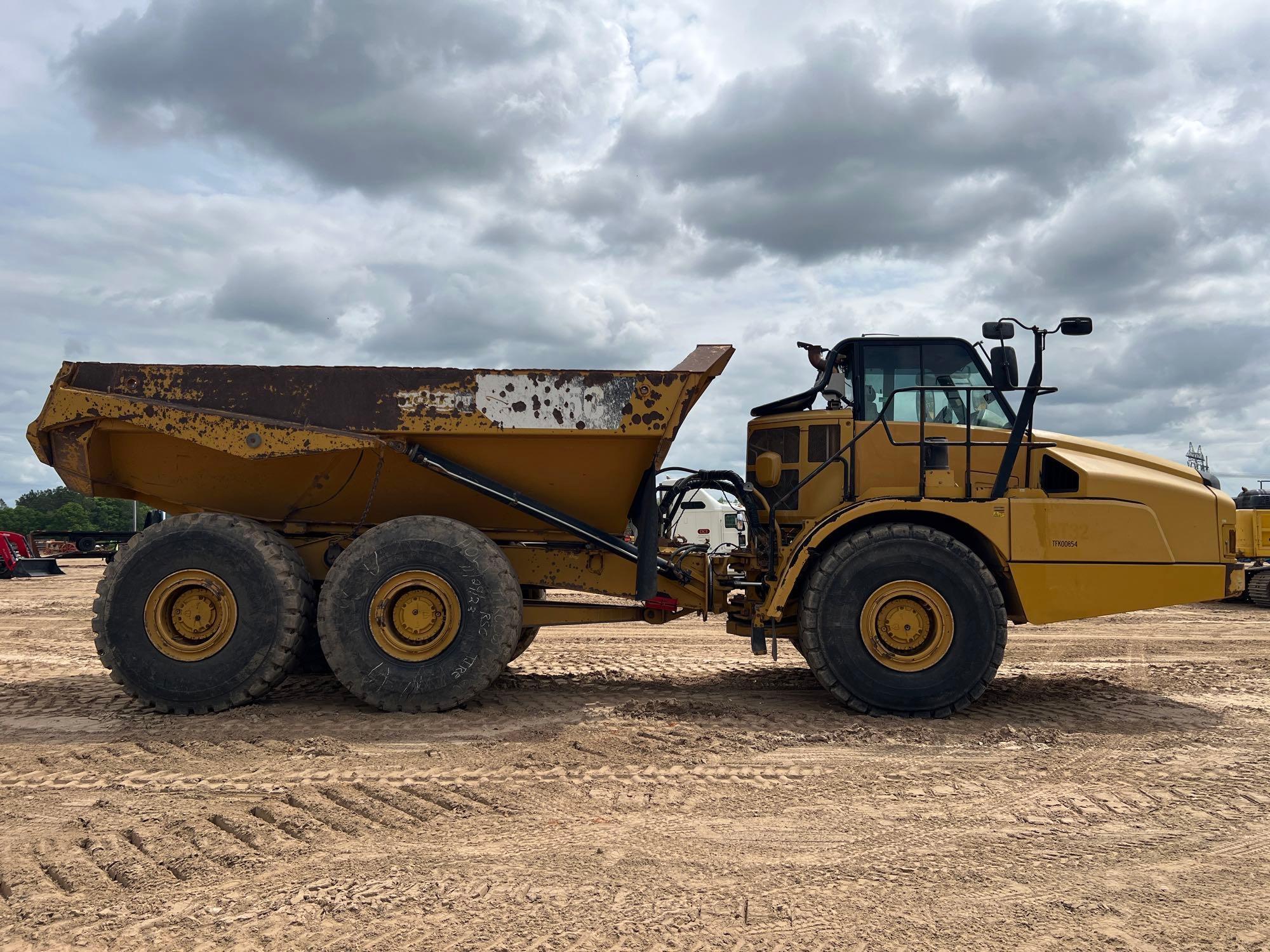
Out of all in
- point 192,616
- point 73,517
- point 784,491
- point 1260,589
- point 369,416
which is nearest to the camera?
point 192,616

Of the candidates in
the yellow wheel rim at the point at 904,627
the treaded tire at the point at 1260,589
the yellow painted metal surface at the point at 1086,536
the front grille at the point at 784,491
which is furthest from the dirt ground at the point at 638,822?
the treaded tire at the point at 1260,589

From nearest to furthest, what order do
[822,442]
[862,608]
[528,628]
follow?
[862,608] < [822,442] < [528,628]

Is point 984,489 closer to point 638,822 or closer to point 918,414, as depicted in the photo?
point 918,414

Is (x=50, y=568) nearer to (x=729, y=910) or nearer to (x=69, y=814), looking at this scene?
(x=69, y=814)

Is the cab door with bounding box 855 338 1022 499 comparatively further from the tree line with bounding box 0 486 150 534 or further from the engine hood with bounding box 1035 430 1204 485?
the tree line with bounding box 0 486 150 534

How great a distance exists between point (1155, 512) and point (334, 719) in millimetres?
5433

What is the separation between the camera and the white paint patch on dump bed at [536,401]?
240 inches

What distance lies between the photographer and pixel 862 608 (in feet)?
19.2

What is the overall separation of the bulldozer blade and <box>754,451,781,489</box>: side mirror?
1875 cm

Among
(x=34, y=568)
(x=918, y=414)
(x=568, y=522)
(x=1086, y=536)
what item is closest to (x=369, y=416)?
(x=568, y=522)

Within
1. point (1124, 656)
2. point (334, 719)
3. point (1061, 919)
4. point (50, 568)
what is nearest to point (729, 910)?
point (1061, 919)

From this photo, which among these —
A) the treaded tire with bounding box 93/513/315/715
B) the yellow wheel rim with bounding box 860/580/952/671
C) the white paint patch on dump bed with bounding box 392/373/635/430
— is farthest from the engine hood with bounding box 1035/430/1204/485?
the treaded tire with bounding box 93/513/315/715

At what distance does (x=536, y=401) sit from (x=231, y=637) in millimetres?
2491

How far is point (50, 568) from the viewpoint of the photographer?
781 inches
